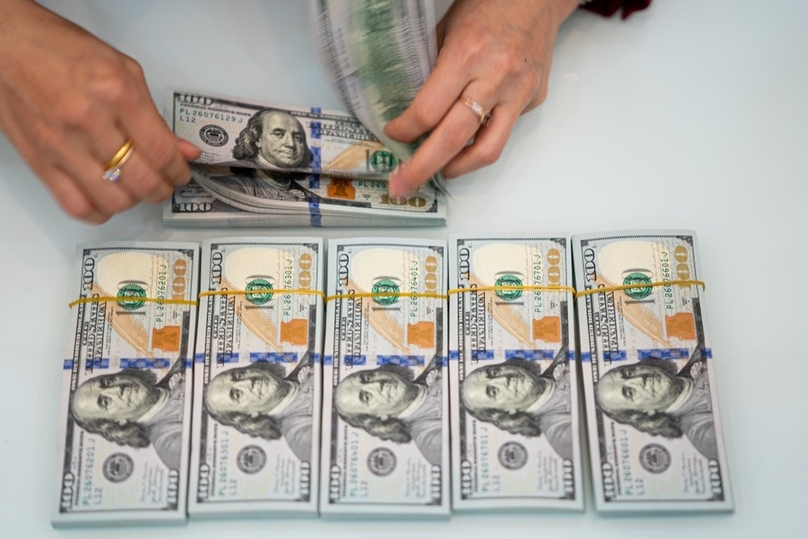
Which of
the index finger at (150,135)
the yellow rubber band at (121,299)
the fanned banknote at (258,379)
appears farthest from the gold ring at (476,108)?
the yellow rubber band at (121,299)

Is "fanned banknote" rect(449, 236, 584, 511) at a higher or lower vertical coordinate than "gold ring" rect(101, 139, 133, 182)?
lower

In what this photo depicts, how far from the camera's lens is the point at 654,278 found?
1.08 metres

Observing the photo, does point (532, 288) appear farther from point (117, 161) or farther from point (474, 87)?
point (117, 161)

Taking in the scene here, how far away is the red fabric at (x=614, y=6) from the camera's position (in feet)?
4.18

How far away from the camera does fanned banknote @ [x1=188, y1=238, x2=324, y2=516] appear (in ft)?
3.23

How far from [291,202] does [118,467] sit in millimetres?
434

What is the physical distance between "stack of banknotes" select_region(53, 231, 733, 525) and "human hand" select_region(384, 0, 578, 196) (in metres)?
0.13

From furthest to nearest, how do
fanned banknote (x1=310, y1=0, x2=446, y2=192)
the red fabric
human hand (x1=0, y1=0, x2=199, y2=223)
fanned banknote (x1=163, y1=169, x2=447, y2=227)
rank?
the red fabric, fanned banknote (x1=163, y1=169, x2=447, y2=227), fanned banknote (x1=310, y1=0, x2=446, y2=192), human hand (x1=0, y1=0, x2=199, y2=223)

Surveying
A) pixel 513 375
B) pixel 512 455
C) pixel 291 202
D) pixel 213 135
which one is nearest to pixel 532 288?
pixel 513 375

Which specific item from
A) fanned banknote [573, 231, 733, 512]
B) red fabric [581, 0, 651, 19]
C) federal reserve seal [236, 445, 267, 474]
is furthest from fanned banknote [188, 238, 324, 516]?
red fabric [581, 0, 651, 19]

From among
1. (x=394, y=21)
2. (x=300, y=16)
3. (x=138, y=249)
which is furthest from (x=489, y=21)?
(x=138, y=249)

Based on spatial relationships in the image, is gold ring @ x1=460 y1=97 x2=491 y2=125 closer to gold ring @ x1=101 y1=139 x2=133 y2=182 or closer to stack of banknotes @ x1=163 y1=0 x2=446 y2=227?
stack of banknotes @ x1=163 y1=0 x2=446 y2=227

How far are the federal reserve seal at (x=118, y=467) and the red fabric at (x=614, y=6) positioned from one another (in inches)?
39.8

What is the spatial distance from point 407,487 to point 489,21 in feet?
2.14
